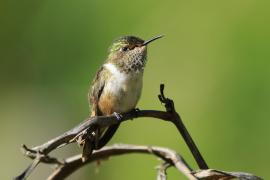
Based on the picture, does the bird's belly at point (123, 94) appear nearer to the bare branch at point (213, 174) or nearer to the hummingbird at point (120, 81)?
the hummingbird at point (120, 81)

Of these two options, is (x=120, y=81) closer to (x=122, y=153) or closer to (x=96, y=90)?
(x=96, y=90)

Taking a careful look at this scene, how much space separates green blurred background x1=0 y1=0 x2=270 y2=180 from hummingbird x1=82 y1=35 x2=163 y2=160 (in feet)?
4.47

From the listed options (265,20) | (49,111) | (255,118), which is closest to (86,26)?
(49,111)

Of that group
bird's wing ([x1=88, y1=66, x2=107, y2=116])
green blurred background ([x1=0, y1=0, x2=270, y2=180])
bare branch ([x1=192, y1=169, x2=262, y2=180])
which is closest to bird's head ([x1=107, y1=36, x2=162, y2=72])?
bird's wing ([x1=88, y1=66, x2=107, y2=116])

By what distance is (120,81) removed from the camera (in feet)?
11.1

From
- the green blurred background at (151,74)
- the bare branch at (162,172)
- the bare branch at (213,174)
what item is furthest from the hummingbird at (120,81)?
the bare branch at (213,174)

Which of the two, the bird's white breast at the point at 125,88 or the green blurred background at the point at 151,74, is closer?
the bird's white breast at the point at 125,88

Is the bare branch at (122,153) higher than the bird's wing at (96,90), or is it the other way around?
the bird's wing at (96,90)

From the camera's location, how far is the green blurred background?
4.99 meters

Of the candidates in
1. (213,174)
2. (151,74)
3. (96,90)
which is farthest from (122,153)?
(151,74)

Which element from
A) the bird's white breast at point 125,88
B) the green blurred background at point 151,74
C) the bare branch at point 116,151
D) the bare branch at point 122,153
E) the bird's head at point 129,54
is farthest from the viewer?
the green blurred background at point 151,74

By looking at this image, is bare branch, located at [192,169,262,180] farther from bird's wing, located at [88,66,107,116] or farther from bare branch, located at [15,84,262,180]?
bird's wing, located at [88,66,107,116]

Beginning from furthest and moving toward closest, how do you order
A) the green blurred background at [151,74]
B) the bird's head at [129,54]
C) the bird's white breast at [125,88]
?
the green blurred background at [151,74] < the bird's head at [129,54] < the bird's white breast at [125,88]

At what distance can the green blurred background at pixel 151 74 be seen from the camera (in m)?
4.99
